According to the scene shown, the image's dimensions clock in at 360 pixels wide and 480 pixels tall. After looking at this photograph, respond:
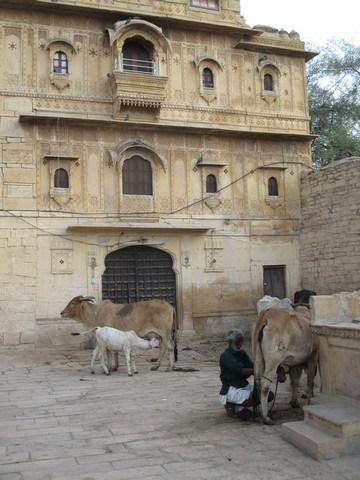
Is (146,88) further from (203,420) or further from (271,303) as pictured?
(203,420)

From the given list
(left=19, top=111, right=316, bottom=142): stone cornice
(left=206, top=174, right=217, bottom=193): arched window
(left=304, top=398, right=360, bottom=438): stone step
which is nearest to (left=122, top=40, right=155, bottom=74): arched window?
(left=19, top=111, right=316, bottom=142): stone cornice

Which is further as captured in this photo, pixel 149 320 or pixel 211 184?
pixel 211 184

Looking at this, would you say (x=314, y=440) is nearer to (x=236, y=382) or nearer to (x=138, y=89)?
(x=236, y=382)

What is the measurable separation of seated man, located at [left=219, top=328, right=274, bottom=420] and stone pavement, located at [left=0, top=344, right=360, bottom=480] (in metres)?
0.18

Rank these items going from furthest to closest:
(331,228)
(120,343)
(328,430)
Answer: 1. (331,228)
2. (120,343)
3. (328,430)

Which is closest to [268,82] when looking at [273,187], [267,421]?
[273,187]

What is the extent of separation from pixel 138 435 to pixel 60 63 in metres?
13.1

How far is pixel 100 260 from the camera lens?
15781 millimetres

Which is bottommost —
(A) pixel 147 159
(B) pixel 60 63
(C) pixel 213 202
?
(C) pixel 213 202

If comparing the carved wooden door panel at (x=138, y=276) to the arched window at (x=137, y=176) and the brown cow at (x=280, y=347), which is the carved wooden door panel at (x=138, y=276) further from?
the brown cow at (x=280, y=347)

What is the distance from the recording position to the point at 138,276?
1641 centimetres

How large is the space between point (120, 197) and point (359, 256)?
300 inches

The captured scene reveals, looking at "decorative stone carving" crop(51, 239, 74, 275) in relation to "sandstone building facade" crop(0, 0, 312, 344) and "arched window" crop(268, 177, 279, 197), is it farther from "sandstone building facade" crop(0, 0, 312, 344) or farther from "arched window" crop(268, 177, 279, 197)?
"arched window" crop(268, 177, 279, 197)

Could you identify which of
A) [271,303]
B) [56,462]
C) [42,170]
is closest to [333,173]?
[271,303]
